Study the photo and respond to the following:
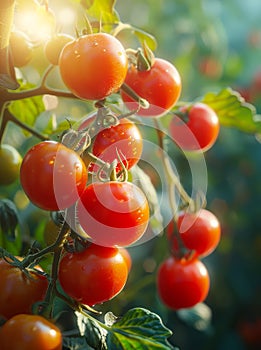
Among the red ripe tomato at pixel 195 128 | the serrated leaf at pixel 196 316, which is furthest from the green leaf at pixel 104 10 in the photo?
the serrated leaf at pixel 196 316

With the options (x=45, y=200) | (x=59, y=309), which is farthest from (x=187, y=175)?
(x=45, y=200)

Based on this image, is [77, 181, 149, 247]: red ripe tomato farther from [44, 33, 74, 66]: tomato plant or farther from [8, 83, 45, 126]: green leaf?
[8, 83, 45, 126]: green leaf

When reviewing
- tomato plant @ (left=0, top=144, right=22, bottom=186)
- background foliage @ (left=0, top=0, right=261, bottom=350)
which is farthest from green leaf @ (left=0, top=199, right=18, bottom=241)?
background foliage @ (left=0, top=0, right=261, bottom=350)

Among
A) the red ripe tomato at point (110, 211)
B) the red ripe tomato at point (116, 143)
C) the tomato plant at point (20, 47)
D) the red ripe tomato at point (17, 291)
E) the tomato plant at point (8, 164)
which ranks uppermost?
the tomato plant at point (20, 47)

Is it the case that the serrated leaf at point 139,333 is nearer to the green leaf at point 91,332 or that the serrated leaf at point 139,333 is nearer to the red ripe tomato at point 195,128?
the green leaf at point 91,332

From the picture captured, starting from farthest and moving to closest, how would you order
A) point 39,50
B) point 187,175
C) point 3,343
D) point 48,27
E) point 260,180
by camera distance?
point 260,180
point 187,175
point 39,50
point 48,27
point 3,343

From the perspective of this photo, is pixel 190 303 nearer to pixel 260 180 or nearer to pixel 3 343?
pixel 3 343

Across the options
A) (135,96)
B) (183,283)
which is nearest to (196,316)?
(183,283)
